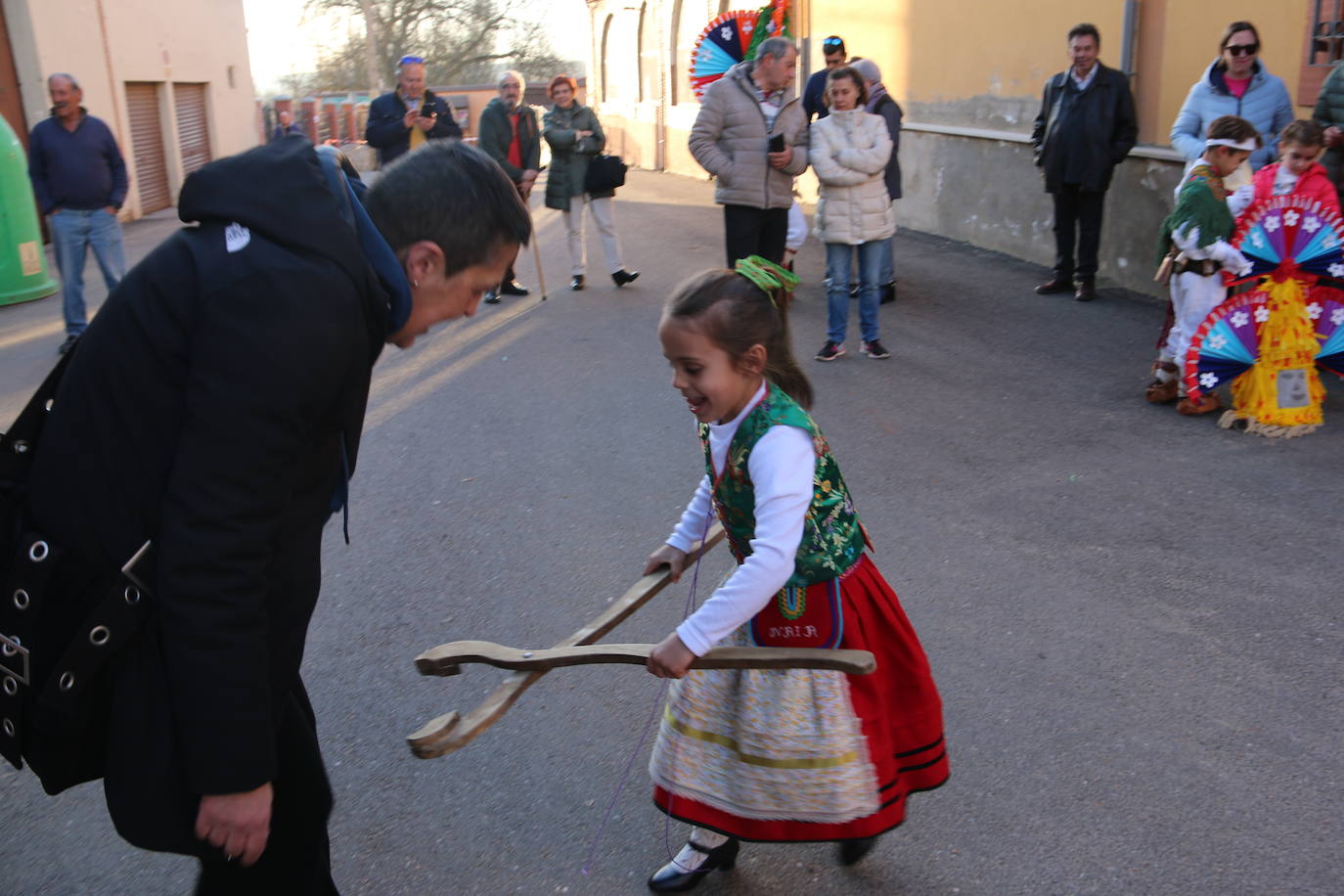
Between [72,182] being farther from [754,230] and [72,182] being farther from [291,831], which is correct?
[291,831]

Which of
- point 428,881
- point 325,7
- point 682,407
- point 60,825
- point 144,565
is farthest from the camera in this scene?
point 325,7

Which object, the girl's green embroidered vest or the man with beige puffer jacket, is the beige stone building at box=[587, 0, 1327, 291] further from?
the girl's green embroidered vest

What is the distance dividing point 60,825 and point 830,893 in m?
2.03

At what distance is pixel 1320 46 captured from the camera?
7910 millimetres

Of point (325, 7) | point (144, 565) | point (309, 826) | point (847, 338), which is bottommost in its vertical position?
point (847, 338)

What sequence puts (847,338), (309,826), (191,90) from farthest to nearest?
(191,90) → (847,338) → (309,826)

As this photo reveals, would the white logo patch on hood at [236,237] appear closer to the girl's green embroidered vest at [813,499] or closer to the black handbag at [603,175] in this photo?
the girl's green embroidered vest at [813,499]

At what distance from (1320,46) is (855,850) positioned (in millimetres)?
7311

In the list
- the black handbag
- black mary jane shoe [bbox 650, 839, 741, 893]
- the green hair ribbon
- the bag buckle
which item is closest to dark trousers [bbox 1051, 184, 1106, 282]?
the black handbag

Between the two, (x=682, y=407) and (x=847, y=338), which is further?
(x=847, y=338)

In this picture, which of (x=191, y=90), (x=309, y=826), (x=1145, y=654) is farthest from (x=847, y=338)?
(x=191, y=90)

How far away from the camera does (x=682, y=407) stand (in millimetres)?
6930

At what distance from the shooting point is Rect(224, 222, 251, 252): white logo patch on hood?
163 cm

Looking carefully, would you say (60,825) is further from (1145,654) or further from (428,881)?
(1145,654)
